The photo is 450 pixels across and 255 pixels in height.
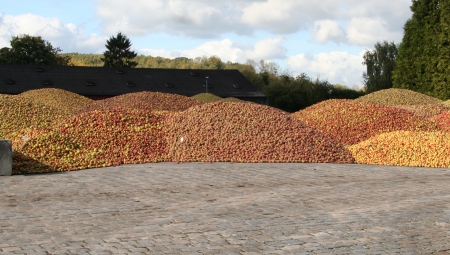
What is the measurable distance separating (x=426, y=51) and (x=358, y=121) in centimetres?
2006

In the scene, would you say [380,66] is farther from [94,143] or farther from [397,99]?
[94,143]

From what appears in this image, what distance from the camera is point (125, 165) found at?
1295 centimetres

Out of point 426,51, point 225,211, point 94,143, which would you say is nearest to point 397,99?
point 426,51

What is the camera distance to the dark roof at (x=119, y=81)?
47094 mm

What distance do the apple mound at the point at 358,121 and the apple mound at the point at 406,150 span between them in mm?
2131

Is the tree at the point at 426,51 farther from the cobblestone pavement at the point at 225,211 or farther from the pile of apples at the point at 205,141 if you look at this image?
the cobblestone pavement at the point at 225,211

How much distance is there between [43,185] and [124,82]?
132ft

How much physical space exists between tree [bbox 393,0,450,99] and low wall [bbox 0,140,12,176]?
2875cm

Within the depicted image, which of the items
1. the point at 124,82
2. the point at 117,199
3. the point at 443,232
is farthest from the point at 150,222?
the point at 124,82

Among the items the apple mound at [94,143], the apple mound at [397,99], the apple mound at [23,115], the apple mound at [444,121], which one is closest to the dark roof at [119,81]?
the apple mound at [397,99]

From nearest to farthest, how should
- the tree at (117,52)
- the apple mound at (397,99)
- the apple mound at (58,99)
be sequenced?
1. the apple mound at (58,99)
2. the apple mound at (397,99)
3. the tree at (117,52)

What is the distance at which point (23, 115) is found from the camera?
18.4 meters

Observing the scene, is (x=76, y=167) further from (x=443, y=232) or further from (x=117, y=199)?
(x=443, y=232)

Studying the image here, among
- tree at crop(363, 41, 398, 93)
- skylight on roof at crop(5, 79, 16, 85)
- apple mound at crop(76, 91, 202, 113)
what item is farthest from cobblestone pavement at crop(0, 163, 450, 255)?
tree at crop(363, 41, 398, 93)
